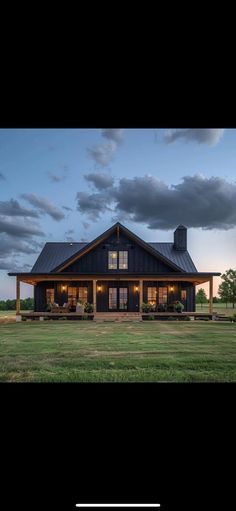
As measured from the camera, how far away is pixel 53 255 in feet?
81.0

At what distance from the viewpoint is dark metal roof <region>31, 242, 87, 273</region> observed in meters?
23.7

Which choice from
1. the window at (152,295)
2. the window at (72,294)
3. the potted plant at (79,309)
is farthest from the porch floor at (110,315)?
A: the window at (72,294)

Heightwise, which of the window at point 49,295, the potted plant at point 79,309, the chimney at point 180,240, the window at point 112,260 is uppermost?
the chimney at point 180,240

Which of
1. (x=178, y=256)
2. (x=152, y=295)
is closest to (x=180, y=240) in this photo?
(x=178, y=256)

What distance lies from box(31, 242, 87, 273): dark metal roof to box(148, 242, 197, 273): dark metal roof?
583 centimetres

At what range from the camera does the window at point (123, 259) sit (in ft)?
70.9

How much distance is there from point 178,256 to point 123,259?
4513 millimetres

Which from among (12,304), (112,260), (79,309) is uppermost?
(112,260)

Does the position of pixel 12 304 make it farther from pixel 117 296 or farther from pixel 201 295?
pixel 201 295

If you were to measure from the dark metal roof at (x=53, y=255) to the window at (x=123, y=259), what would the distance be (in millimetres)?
4436

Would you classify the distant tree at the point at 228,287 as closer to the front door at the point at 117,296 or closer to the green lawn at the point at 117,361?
the front door at the point at 117,296
